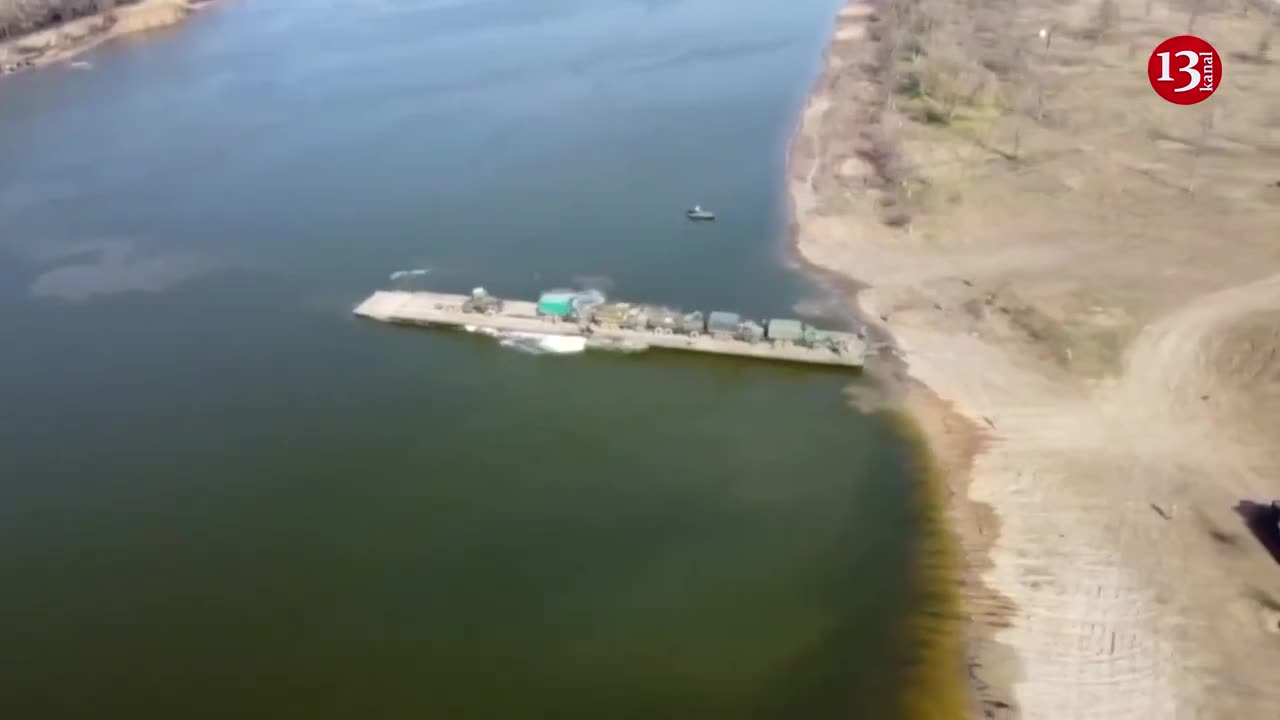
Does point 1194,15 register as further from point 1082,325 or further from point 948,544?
point 948,544

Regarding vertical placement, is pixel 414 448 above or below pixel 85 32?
below

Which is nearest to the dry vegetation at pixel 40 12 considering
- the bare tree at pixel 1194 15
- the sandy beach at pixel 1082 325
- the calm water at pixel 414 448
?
the calm water at pixel 414 448

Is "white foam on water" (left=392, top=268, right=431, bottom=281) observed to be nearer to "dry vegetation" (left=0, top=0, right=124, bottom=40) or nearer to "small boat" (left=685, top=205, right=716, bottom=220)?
→ "small boat" (left=685, top=205, right=716, bottom=220)

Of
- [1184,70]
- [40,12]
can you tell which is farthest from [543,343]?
[40,12]

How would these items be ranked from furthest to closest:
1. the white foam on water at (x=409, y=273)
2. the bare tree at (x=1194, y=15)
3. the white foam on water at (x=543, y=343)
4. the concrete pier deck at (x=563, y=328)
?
1. the bare tree at (x=1194, y=15)
2. the white foam on water at (x=409, y=273)
3. the white foam on water at (x=543, y=343)
4. the concrete pier deck at (x=563, y=328)

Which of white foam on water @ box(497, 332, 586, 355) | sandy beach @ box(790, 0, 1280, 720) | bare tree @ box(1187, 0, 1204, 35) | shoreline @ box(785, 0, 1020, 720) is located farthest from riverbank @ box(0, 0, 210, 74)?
bare tree @ box(1187, 0, 1204, 35)

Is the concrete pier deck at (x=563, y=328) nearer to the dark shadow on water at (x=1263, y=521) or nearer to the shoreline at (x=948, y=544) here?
the shoreline at (x=948, y=544)
